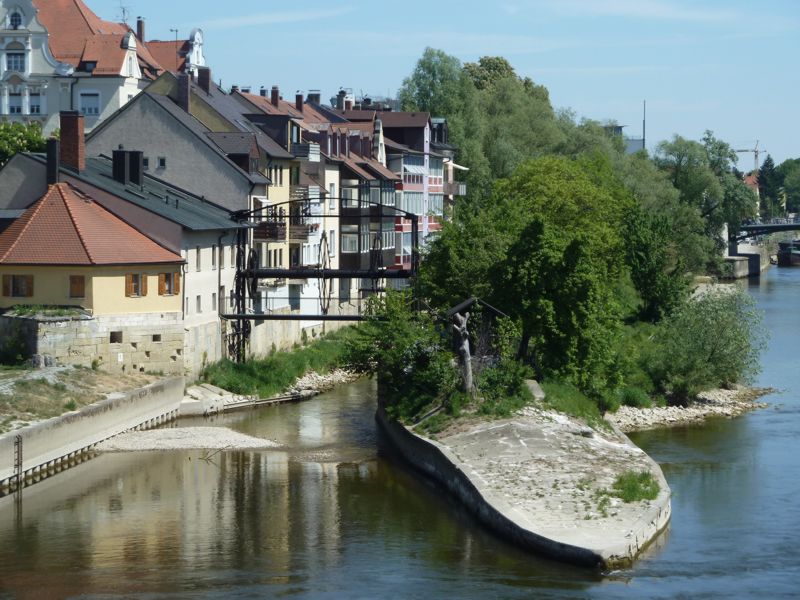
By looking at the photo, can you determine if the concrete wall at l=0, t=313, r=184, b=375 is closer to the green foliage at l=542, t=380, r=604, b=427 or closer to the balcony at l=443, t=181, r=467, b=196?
the green foliage at l=542, t=380, r=604, b=427

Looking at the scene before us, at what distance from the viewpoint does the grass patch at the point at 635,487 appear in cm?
3975

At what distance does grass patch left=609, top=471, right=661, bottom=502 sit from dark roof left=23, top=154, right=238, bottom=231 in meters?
23.8

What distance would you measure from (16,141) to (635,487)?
4795 cm

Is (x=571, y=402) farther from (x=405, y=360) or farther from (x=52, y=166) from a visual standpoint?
(x=52, y=166)

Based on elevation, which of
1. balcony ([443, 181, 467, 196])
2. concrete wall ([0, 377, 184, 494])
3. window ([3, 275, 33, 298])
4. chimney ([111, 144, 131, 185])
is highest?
balcony ([443, 181, 467, 196])

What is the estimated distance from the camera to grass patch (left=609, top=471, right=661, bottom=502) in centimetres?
3975

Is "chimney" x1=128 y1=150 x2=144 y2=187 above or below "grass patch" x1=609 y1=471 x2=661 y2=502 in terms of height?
above

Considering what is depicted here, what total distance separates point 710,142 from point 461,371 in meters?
86.9

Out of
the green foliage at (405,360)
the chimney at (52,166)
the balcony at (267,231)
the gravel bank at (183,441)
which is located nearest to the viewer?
the gravel bank at (183,441)

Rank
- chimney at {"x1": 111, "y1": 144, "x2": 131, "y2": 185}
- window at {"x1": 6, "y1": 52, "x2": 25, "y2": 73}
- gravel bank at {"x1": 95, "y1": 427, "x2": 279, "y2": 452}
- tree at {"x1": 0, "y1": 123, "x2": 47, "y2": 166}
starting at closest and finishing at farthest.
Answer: gravel bank at {"x1": 95, "y1": 427, "x2": 279, "y2": 452} → chimney at {"x1": 111, "y1": 144, "x2": 131, "y2": 185} → tree at {"x1": 0, "y1": 123, "x2": 47, "y2": 166} → window at {"x1": 6, "y1": 52, "x2": 25, "y2": 73}

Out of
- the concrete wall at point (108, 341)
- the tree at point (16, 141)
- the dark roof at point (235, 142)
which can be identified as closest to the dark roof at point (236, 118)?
the dark roof at point (235, 142)

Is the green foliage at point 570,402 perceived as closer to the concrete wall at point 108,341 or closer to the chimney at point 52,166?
the concrete wall at point 108,341

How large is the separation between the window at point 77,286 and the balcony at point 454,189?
54.0 metres

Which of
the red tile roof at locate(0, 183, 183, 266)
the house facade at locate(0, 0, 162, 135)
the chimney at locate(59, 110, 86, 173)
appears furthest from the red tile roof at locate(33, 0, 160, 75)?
the red tile roof at locate(0, 183, 183, 266)
